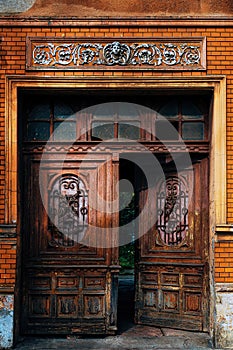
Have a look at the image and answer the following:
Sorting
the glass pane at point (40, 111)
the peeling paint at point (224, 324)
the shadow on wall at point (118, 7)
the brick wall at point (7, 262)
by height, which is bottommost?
the peeling paint at point (224, 324)

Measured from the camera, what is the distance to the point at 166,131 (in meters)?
7.74

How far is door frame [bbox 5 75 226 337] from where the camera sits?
285 inches

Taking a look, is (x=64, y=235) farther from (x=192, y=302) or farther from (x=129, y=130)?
(x=192, y=302)

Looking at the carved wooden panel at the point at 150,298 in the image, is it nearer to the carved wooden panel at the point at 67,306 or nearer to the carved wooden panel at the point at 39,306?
the carved wooden panel at the point at 67,306

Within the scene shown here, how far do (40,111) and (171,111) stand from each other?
6.15 feet

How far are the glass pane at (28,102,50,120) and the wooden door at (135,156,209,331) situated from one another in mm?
1923

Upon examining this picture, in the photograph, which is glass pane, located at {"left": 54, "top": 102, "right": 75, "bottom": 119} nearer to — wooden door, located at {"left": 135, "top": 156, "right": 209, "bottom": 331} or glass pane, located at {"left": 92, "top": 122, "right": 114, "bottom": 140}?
glass pane, located at {"left": 92, "top": 122, "right": 114, "bottom": 140}

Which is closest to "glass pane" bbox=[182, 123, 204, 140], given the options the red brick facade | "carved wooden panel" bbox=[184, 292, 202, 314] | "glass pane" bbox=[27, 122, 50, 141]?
the red brick facade

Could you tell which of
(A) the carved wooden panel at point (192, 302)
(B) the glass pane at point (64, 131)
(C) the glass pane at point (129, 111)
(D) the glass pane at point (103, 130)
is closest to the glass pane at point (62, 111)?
(B) the glass pane at point (64, 131)

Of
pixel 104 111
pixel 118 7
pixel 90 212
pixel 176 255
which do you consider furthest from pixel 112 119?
pixel 176 255

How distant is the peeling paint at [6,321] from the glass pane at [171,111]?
3282 millimetres

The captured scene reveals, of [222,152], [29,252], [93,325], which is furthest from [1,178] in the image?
[222,152]

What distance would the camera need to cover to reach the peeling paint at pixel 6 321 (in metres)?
7.03

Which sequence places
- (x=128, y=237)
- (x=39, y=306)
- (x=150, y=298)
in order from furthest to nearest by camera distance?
(x=128, y=237) → (x=150, y=298) → (x=39, y=306)
